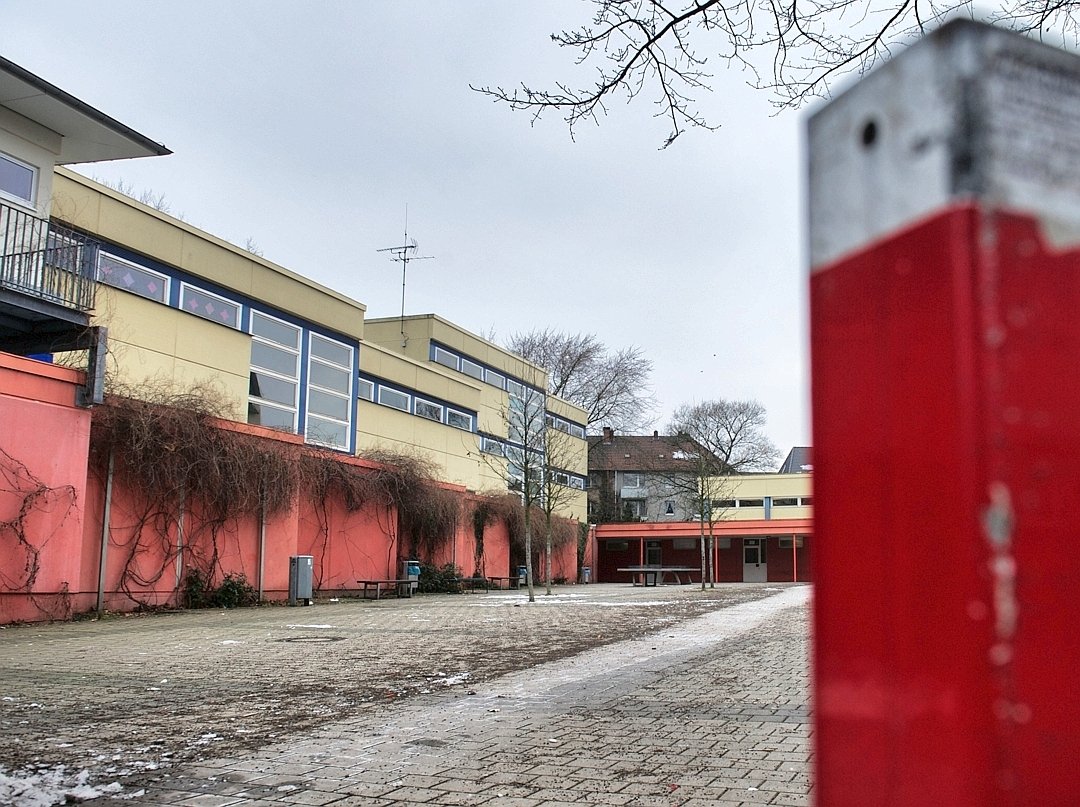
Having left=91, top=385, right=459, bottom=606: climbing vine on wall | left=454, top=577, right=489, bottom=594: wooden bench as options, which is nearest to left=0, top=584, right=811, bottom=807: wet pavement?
left=91, top=385, right=459, bottom=606: climbing vine on wall

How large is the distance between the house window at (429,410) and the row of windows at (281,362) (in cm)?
592

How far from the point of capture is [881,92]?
959 mm

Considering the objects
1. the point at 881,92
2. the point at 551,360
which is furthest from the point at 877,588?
the point at 551,360

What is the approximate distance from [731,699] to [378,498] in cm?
2006

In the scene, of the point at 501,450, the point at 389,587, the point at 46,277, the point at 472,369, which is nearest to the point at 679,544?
the point at 472,369

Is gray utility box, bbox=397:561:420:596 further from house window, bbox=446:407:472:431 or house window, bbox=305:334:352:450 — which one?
house window, bbox=446:407:472:431

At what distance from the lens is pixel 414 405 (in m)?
32.6

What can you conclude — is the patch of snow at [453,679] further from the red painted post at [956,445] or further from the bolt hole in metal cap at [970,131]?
the bolt hole in metal cap at [970,131]

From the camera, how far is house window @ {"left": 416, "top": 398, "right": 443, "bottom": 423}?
32.9 m

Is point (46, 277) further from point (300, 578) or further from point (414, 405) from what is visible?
point (414, 405)

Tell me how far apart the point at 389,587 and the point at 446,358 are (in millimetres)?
14493

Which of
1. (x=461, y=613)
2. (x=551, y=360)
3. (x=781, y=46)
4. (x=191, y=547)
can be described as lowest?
(x=461, y=613)

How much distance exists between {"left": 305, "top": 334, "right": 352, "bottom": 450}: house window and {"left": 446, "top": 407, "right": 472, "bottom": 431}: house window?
7.58 m

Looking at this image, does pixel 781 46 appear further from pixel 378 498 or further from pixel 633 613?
pixel 378 498
